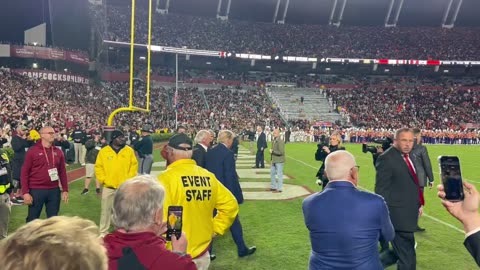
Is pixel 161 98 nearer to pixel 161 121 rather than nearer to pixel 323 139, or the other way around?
pixel 161 121

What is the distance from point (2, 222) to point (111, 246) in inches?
194

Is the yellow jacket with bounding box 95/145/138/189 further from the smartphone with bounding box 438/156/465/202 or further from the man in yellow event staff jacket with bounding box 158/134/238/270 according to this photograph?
the smartphone with bounding box 438/156/465/202

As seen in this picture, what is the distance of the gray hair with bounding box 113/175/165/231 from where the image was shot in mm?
2322

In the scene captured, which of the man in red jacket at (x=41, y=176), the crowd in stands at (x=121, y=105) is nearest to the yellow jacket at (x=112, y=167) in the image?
the man in red jacket at (x=41, y=176)

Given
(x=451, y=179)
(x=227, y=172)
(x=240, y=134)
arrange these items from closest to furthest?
(x=451, y=179) < (x=227, y=172) < (x=240, y=134)

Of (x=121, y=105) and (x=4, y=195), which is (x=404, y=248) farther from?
(x=121, y=105)

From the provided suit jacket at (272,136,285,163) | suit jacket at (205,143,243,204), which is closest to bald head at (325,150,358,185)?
suit jacket at (205,143,243,204)

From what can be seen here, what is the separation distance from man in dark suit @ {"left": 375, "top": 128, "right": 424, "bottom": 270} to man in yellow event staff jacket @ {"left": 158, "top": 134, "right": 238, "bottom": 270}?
2.28 metres

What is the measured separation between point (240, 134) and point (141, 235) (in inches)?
1627

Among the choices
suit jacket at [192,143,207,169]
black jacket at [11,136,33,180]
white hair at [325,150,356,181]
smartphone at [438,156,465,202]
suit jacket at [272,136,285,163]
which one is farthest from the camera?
suit jacket at [272,136,285,163]

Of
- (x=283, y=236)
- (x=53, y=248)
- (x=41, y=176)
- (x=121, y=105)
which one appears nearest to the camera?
(x=53, y=248)

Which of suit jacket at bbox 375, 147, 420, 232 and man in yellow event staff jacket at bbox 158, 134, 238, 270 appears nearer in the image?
man in yellow event staff jacket at bbox 158, 134, 238, 270

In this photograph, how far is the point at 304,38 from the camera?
6675 cm

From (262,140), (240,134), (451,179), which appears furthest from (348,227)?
(240,134)
